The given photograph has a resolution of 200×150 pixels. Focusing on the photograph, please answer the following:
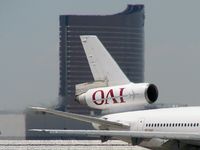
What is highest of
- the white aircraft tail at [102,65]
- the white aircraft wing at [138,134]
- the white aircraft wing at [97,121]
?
the white aircraft tail at [102,65]

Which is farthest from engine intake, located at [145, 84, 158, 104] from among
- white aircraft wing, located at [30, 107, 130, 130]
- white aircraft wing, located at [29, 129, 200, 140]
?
white aircraft wing, located at [29, 129, 200, 140]

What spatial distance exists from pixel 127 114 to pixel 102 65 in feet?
14.1

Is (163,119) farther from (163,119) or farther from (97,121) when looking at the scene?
(97,121)

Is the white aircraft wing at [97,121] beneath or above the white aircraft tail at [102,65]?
beneath

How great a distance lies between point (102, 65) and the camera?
7831cm

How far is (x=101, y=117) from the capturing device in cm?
7706

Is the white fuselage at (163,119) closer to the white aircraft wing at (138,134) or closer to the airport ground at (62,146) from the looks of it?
the white aircraft wing at (138,134)

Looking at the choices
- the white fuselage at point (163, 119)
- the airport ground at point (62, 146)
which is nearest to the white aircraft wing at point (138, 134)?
the white fuselage at point (163, 119)

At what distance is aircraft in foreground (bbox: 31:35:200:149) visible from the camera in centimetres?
6981

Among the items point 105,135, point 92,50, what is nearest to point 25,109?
point 92,50

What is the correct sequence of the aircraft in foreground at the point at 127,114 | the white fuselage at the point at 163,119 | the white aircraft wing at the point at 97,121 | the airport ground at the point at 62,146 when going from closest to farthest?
the aircraft in foreground at the point at 127,114, the white fuselage at the point at 163,119, the white aircraft wing at the point at 97,121, the airport ground at the point at 62,146

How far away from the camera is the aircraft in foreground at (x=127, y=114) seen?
69812 millimetres

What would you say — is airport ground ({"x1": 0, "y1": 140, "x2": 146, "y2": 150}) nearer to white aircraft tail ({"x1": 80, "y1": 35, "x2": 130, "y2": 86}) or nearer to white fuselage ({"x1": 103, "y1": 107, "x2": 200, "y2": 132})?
white aircraft tail ({"x1": 80, "y1": 35, "x2": 130, "y2": 86})

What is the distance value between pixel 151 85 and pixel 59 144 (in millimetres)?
16800
